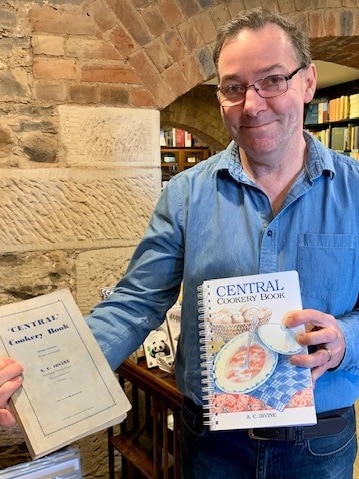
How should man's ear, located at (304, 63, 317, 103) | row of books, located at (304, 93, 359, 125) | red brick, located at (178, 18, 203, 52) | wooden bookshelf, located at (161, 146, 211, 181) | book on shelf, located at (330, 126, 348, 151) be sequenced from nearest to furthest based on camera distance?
1. man's ear, located at (304, 63, 317, 103)
2. red brick, located at (178, 18, 203, 52)
3. row of books, located at (304, 93, 359, 125)
4. book on shelf, located at (330, 126, 348, 151)
5. wooden bookshelf, located at (161, 146, 211, 181)

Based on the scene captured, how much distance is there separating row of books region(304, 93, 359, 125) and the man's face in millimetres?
5697

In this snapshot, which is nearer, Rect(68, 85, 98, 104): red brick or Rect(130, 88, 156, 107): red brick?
Rect(68, 85, 98, 104): red brick

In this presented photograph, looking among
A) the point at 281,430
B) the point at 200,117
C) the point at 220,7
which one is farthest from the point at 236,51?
the point at 200,117

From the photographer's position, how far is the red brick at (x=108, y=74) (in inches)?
75.3

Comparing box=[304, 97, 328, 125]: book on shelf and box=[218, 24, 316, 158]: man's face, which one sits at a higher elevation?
box=[304, 97, 328, 125]: book on shelf

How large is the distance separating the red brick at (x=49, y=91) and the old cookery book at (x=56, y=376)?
1104 millimetres

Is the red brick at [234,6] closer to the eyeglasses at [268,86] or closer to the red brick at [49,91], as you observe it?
the red brick at [49,91]

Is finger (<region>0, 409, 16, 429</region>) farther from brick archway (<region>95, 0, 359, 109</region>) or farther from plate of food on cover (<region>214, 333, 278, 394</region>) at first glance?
brick archway (<region>95, 0, 359, 109</region>)

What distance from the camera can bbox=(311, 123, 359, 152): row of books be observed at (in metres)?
6.39

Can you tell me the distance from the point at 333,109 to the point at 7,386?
668cm

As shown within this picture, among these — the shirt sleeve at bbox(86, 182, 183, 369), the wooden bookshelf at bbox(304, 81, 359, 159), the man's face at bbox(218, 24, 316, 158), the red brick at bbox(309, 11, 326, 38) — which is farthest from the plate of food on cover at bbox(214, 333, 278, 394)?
the wooden bookshelf at bbox(304, 81, 359, 159)

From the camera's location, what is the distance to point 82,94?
1.92 meters

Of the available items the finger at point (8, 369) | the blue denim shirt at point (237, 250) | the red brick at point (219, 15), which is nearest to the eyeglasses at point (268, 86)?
the blue denim shirt at point (237, 250)

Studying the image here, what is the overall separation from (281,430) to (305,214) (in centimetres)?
46
